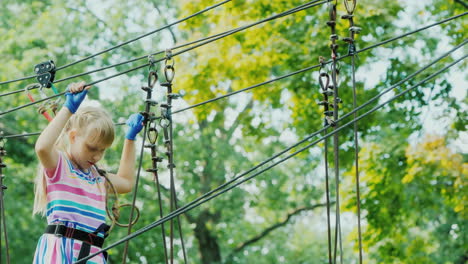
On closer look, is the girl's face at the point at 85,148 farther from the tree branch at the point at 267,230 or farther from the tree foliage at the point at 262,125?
the tree branch at the point at 267,230

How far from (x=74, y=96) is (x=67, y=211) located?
36 cm

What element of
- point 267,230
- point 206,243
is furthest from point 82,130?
point 267,230

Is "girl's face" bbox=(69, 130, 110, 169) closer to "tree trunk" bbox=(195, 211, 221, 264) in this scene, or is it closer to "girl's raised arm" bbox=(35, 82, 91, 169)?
"girl's raised arm" bbox=(35, 82, 91, 169)

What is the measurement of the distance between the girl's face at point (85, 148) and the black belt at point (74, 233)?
23 centimetres

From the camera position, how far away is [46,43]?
862cm

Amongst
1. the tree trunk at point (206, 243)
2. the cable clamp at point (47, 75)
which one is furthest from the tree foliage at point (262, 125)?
the cable clamp at point (47, 75)

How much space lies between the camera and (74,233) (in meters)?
2.39

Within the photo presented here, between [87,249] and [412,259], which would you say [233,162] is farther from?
[87,249]

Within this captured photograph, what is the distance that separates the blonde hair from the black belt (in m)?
0.09

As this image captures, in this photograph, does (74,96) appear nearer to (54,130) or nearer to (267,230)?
(54,130)

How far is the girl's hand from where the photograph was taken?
93.0 inches

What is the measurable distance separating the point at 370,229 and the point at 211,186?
3200mm

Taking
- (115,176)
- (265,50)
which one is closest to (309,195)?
(265,50)

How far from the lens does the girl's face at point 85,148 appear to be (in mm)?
2465
